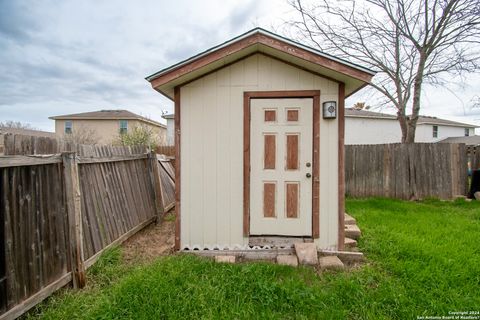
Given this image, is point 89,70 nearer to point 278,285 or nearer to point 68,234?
point 68,234

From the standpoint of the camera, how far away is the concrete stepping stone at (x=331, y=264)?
3.12 m

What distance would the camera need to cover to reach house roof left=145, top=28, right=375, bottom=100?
321cm

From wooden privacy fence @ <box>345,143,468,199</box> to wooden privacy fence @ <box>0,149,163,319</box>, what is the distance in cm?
638

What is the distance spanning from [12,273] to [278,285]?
2.42 meters

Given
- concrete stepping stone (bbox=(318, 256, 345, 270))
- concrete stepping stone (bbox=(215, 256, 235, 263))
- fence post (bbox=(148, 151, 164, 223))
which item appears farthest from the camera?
fence post (bbox=(148, 151, 164, 223))

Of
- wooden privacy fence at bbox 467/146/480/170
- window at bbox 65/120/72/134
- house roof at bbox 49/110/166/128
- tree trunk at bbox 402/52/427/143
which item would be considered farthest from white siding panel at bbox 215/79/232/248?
window at bbox 65/120/72/134

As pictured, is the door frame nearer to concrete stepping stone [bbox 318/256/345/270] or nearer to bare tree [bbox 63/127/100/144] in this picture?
concrete stepping stone [bbox 318/256/345/270]

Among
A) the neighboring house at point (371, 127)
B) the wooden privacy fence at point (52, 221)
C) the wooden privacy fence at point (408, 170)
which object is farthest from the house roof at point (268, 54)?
the neighboring house at point (371, 127)

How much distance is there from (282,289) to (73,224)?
7.81 ft

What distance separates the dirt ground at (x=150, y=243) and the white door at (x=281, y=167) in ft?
4.81

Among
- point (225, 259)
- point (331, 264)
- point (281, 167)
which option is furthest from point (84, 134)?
point (331, 264)

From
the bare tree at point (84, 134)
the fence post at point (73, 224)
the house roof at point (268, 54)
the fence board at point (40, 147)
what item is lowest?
the fence post at point (73, 224)

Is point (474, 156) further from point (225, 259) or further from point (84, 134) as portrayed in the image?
point (84, 134)

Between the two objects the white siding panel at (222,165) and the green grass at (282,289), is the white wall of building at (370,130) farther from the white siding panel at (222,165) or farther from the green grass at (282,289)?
the white siding panel at (222,165)
